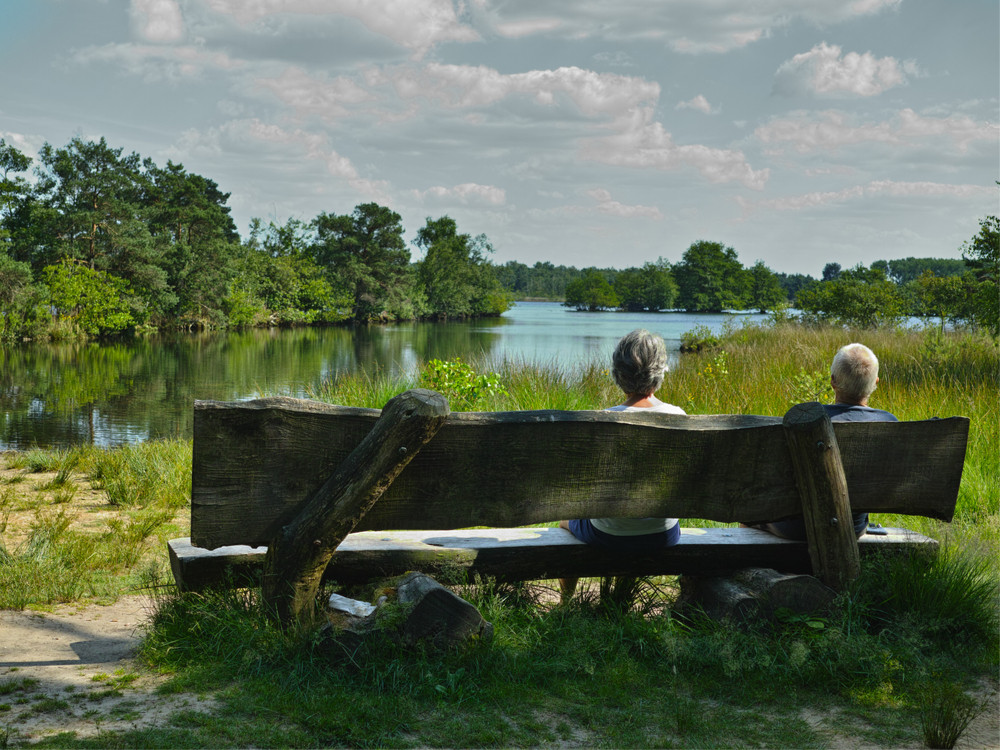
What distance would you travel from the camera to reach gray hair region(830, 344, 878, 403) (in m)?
3.61

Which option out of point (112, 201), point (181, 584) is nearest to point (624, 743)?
point (181, 584)

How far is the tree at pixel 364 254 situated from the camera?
5947cm

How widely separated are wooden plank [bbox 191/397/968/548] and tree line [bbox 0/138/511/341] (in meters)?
30.6

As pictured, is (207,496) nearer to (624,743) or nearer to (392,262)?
(624,743)

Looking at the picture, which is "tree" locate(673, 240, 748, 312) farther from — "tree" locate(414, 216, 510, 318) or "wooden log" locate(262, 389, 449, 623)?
"wooden log" locate(262, 389, 449, 623)

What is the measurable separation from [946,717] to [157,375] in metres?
23.4

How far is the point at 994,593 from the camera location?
3.05 metres

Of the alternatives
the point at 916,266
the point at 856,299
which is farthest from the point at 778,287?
the point at 856,299

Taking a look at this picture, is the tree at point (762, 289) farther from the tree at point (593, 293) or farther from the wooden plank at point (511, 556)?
the wooden plank at point (511, 556)

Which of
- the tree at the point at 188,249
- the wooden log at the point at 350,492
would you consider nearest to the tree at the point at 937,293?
the tree at the point at 188,249

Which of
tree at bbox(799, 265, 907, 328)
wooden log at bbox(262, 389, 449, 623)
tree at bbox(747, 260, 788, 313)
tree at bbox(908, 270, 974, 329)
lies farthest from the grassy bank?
tree at bbox(747, 260, 788, 313)

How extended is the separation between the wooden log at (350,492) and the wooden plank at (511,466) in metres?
0.06

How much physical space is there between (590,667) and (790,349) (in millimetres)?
12933

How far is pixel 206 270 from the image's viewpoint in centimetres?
4191
